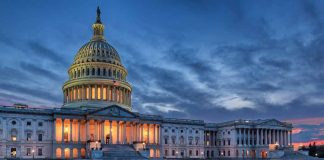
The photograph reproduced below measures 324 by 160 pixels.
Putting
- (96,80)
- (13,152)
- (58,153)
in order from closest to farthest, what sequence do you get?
1. (13,152)
2. (58,153)
3. (96,80)

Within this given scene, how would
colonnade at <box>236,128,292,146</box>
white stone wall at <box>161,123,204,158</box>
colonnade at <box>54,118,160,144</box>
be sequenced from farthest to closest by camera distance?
1. colonnade at <box>236,128,292,146</box>
2. white stone wall at <box>161,123,204,158</box>
3. colonnade at <box>54,118,160,144</box>

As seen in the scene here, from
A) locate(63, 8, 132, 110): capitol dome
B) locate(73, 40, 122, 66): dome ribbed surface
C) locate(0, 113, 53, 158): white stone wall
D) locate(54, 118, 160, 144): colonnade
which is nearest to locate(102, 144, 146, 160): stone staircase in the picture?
locate(54, 118, 160, 144): colonnade

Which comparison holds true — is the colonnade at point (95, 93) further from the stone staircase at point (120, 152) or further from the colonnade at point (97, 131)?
the stone staircase at point (120, 152)

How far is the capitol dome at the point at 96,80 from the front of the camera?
4975 inches

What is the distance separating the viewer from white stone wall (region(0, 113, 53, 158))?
9712 cm

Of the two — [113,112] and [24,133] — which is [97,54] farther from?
[24,133]

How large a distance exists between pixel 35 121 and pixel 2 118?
9002 millimetres

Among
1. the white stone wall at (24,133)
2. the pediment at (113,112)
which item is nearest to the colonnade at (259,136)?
the pediment at (113,112)

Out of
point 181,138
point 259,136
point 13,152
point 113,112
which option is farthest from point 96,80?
point 259,136

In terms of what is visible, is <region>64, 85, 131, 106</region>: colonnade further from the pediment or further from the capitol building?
the pediment

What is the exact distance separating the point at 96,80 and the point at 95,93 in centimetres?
441

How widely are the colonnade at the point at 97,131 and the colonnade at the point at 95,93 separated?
688 inches

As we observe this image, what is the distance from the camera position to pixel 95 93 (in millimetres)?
126812

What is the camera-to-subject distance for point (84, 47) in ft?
453
